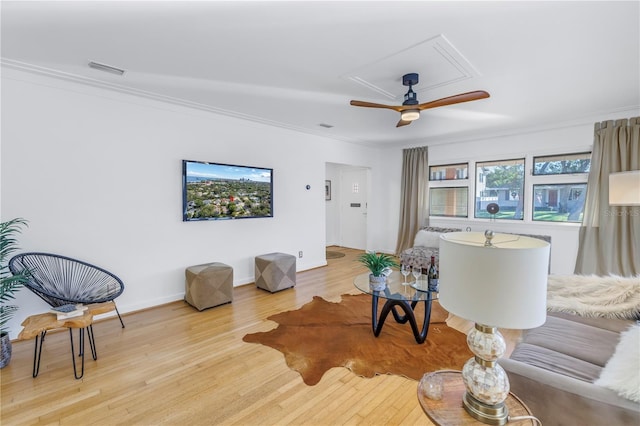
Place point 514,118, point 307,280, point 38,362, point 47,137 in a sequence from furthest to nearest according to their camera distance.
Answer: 1. point 307,280
2. point 514,118
3. point 47,137
4. point 38,362

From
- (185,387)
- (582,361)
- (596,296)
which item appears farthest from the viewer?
(596,296)

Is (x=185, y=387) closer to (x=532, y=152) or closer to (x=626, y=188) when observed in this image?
(x=626, y=188)

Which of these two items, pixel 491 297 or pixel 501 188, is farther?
pixel 501 188

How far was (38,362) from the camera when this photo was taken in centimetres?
215

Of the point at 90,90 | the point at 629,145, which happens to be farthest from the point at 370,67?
the point at 629,145

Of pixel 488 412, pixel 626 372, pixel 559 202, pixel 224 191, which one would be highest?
pixel 224 191

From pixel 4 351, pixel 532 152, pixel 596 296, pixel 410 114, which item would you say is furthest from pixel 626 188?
pixel 4 351

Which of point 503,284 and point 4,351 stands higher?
point 503,284

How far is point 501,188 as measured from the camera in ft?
17.1

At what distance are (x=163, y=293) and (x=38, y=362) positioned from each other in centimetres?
143

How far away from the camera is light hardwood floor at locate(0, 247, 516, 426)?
178cm

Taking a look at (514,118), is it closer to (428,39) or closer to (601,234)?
(601,234)

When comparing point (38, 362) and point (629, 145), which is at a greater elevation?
point (629, 145)

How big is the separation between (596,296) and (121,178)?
14.9 ft
